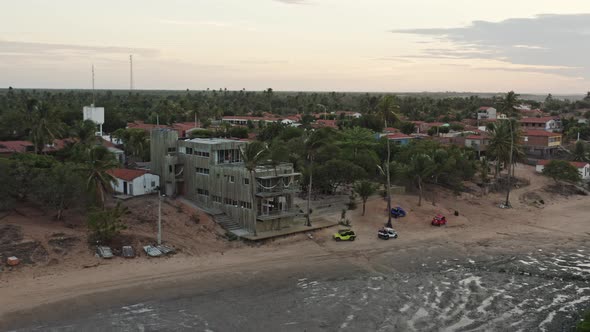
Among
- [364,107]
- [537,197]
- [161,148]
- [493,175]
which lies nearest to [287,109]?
[364,107]

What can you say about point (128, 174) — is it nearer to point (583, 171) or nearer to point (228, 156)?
point (228, 156)

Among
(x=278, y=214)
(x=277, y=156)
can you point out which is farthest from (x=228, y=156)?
(x=278, y=214)

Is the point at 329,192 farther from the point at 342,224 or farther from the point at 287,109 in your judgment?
the point at 287,109

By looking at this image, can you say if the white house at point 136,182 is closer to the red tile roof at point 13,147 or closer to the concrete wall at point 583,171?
the red tile roof at point 13,147

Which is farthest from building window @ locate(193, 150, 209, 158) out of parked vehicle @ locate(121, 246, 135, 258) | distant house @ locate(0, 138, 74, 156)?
distant house @ locate(0, 138, 74, 156)

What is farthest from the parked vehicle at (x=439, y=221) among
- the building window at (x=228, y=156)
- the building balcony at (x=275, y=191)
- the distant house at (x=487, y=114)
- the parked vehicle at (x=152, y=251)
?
the distant house at (x=487, y=114)
